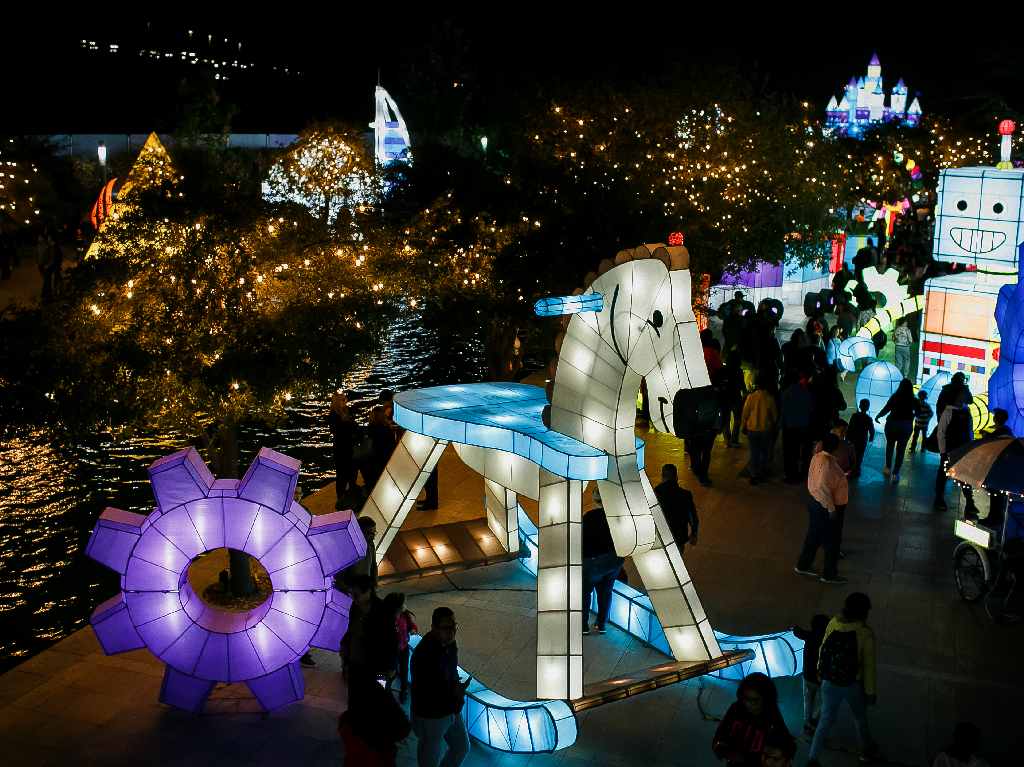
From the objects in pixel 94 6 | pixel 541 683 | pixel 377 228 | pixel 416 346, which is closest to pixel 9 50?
pixel 94 6

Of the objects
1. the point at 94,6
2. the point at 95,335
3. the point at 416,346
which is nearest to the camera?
the point at 95,335

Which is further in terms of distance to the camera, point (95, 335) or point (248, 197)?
point (248, 197)

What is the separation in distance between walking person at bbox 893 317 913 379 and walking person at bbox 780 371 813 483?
3676mm

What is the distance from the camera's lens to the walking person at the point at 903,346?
17.4m

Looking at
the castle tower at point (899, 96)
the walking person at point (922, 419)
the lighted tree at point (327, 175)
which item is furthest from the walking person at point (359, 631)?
the castle tower at point (899, 96)

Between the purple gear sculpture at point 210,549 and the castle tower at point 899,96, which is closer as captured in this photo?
the purple gear sculpture at point 210,549

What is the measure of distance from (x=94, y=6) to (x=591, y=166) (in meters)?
65.7

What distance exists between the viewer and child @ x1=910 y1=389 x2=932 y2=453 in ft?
47.7

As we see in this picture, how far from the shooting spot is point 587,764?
25.3 ft

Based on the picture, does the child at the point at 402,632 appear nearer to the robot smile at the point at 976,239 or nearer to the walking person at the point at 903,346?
the robot smile at the point at 976,239

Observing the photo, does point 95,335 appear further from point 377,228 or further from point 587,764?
point 587,764

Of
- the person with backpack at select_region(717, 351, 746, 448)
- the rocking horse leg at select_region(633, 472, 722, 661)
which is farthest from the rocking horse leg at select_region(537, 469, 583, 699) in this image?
the person with backpack at select_region(717, 351, 746, 448)

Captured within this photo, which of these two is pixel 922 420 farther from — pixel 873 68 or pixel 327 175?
pixel 873 68

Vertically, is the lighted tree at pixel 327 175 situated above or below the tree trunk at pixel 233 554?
above
